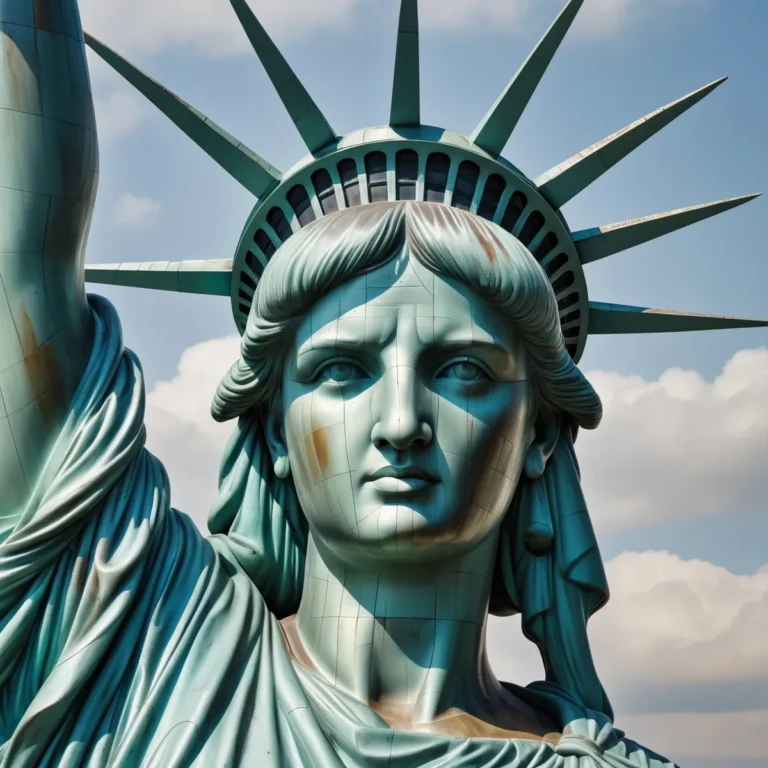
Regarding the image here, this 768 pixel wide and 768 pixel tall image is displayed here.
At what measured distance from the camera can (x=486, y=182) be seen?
38.4ft

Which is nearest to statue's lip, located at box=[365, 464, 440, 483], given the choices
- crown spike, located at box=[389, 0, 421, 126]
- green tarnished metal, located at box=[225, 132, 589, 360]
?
green tarnished metal, located at box=[225, 132, 589, 360]

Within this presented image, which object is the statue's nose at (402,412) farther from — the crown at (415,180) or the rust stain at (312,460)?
the crown at (415,180)

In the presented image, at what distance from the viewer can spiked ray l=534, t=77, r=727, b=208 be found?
12.0 metres

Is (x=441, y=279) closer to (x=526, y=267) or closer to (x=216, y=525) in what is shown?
(x=526, y=267)

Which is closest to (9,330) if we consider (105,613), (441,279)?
(105,613)

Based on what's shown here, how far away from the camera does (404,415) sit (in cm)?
1009

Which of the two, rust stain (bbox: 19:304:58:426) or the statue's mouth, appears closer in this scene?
rust stain (bbox: 19:304:58:426)

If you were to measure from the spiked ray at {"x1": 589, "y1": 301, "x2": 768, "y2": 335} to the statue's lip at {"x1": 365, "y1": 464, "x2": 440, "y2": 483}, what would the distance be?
2.81 metres

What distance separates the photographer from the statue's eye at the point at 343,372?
34.4ft

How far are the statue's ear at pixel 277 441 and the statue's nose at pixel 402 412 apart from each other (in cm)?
117

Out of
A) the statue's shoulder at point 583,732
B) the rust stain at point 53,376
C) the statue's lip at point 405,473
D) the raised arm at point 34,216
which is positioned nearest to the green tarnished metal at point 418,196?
the raised arm at point 34,216

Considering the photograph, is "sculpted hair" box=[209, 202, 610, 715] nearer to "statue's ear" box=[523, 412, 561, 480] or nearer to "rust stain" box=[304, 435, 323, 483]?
"statue's ear" box=[523, 412, 561, 480]

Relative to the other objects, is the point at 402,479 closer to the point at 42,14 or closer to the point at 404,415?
the point at 404,415

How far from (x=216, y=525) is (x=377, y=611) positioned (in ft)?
5.36
